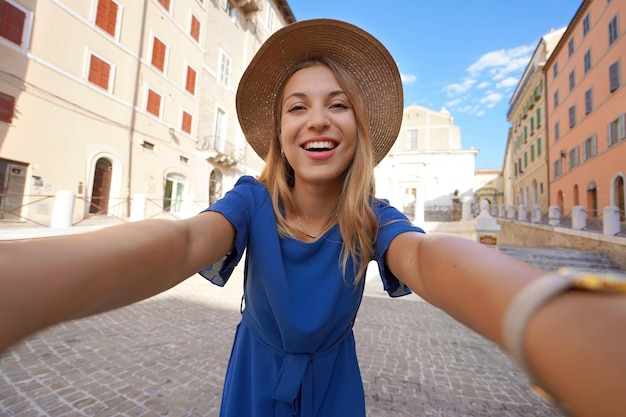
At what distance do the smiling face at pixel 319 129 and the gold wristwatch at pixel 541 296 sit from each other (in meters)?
0.92

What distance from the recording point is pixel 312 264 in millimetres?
1219

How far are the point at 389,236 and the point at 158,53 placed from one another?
56.6 feet

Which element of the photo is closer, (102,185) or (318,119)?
(318,119)

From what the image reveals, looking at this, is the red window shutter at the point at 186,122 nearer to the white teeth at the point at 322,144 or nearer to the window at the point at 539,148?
the white teeth at the point at 322,144

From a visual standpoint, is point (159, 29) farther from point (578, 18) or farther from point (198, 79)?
point (578, 18)

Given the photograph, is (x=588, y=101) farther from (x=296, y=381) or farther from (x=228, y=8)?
(x=296, y=381)

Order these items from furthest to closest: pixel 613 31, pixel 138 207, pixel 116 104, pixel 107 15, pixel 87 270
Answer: pixel 613 31 → pixel 116 104 → pixel 107 15 → pixel 138 207 → pixel 87 270

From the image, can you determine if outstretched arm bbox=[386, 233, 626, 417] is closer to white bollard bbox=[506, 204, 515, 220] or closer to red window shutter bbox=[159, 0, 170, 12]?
red window shutter bbox=[159, 0, 170, 12]

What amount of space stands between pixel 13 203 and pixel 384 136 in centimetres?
1254

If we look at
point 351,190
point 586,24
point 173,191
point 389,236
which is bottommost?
point 389,236

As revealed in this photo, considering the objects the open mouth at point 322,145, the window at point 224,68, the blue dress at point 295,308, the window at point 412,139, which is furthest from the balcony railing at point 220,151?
the window at point 412,139

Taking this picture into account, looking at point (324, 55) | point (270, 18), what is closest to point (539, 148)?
point (270, 18)

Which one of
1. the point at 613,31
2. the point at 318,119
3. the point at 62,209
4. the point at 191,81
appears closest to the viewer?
the point at 318,119

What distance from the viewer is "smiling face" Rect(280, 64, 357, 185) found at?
132 cm
